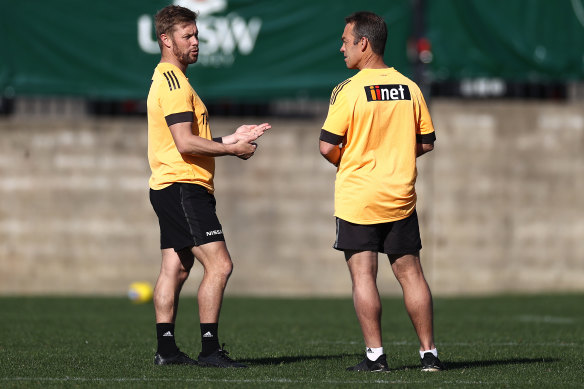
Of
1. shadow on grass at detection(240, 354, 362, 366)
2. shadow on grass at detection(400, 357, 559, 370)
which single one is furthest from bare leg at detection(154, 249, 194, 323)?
shadow on grass at detection(400, 357, 559, 370)

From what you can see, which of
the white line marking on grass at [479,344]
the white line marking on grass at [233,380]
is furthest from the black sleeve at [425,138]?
the white line marking on grass at [479,344]

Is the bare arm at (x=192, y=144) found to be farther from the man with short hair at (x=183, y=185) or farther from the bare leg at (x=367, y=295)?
the bare leg at (x=367, y=295)

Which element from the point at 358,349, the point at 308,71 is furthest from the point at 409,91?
the point at 308,71

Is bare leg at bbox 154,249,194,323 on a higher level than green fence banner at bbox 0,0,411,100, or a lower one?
lower

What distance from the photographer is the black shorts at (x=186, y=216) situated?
20.2 feet

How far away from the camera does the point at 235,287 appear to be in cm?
1367

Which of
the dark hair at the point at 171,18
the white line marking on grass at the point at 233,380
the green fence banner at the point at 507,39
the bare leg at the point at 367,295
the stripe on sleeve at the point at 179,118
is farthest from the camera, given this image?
the green fence banner at the point at 507,39

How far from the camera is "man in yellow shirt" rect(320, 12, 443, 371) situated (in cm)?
589

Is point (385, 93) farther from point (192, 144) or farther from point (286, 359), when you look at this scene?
point (286, 359)

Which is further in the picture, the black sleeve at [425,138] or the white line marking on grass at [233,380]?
the black sleeve at [425,138]

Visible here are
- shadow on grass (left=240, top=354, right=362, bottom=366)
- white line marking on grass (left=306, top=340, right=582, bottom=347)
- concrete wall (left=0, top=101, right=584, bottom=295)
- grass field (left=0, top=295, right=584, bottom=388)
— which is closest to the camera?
grass field (left=0, top=295, right=584, bottom=388)

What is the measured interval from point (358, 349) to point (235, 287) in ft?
20.9

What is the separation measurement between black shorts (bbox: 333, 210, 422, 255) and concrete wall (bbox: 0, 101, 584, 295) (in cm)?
761

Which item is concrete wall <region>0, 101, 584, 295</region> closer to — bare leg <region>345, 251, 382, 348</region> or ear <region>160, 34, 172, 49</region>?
ear <region>160, 34, 172, 49</region>
